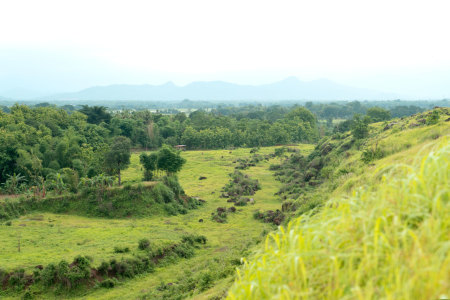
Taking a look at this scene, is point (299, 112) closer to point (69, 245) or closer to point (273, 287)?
point (69, 245)

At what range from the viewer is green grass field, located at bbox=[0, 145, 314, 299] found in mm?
18406

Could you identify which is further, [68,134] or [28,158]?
[68,134]

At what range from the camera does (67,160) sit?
43.5m

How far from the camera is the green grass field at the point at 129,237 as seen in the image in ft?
60.4

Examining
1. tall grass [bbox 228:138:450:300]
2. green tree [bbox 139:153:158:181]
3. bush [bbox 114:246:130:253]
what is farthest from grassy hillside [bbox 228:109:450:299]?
green tree [bbox 139:153:158:181]

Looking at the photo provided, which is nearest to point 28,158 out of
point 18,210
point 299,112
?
point 18,210

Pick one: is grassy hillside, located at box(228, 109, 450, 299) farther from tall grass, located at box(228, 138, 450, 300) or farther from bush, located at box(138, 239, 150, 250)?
bush, located at box(138, 239, 150, 250)

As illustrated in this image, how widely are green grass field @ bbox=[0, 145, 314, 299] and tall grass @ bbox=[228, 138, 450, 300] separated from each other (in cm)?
946

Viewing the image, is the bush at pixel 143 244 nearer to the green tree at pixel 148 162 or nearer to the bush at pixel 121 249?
the bush at pixel 121 249

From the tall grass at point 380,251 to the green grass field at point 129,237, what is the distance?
946cm

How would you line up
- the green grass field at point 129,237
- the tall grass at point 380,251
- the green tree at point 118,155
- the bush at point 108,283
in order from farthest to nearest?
the green tree at point 118,155
the green grass field at point 129,237
the bush at point 108,283
the tall grass at point 380,251

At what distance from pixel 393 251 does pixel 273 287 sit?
1.47 m

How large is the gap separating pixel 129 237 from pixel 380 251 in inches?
899

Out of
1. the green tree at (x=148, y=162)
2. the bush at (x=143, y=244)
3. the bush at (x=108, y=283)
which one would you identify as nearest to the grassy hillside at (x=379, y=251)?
the bush at (x=108, y=283)
